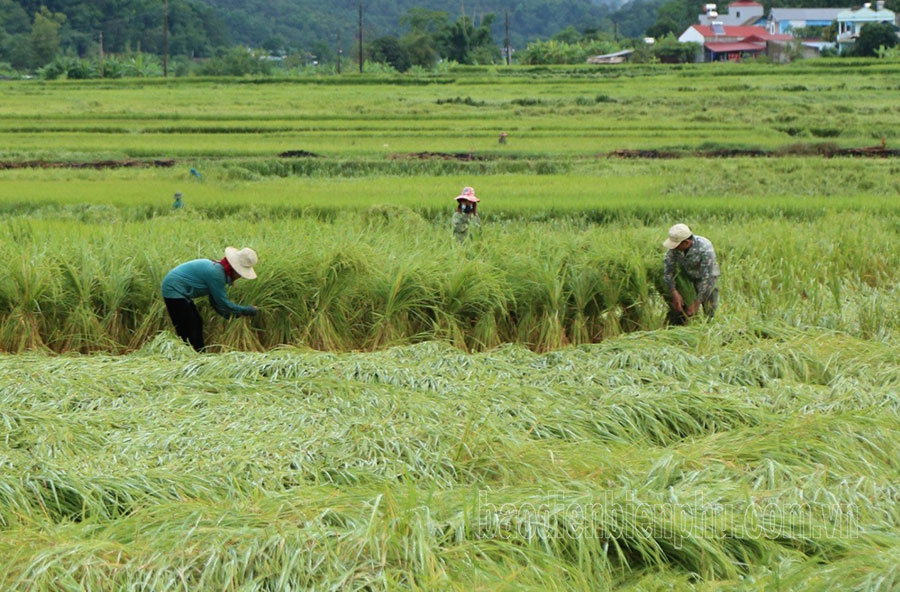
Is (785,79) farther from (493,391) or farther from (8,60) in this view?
(8,60)

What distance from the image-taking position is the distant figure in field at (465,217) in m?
8.53

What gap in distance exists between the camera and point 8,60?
213 feet

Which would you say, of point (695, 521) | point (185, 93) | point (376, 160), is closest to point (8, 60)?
point (185, 93)

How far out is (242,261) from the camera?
6289 mm

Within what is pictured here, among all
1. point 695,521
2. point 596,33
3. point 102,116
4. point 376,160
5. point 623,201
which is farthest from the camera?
point 596,33

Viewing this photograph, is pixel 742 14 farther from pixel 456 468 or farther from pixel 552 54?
pixel 456 468

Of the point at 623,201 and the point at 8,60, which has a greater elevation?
the point at 8,60

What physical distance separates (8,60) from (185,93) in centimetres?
3576

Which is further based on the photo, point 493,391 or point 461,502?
point 493,391

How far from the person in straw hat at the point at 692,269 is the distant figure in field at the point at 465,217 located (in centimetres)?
217

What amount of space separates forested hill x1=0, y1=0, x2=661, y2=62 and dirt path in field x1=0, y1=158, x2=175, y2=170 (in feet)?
169

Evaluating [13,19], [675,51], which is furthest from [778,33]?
[13,19]

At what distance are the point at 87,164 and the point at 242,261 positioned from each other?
12.5m

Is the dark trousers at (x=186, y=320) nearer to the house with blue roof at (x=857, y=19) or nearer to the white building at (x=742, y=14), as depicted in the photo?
the house with blue roof at (x=857, y=19)
